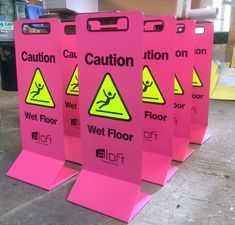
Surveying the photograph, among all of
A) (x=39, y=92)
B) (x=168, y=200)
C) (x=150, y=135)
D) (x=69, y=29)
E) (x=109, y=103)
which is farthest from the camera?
(x=69, y=29)

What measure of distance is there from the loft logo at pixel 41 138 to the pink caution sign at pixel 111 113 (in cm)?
27

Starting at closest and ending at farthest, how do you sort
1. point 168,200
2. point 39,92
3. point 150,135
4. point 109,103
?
1. point 109,103
2. point 168,200
3. point 39,92
4. point 150,135

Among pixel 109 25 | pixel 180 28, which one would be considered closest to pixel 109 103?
pixel 109 25

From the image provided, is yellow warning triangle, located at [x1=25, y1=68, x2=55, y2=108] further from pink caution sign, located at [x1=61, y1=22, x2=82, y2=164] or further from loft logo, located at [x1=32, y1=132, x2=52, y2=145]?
pink caution sign, located at [x1=61, y1=22, x2=82, y2=164]

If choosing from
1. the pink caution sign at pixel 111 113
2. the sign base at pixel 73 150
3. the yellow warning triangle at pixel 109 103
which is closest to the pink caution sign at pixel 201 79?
the sign base at pixel 73 150

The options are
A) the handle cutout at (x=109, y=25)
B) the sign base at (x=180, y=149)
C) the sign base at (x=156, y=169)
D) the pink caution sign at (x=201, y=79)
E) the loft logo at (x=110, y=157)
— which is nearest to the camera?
the handle cutout at (x=109, y=25)

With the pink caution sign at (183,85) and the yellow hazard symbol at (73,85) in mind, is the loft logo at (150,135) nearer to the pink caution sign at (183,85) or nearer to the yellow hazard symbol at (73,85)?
the pink caution sign at (183,85)

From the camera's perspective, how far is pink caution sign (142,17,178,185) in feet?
5.16

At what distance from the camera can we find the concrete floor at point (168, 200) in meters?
1.29

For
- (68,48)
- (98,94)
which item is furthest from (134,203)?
(68,48)

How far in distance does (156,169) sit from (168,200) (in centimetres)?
25

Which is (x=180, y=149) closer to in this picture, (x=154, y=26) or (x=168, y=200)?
(x=168, y=200)

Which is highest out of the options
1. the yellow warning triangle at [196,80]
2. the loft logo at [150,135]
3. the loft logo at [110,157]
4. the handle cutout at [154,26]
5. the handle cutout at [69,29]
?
the handle cutout at [154,26]

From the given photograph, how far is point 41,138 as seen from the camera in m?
1.66
